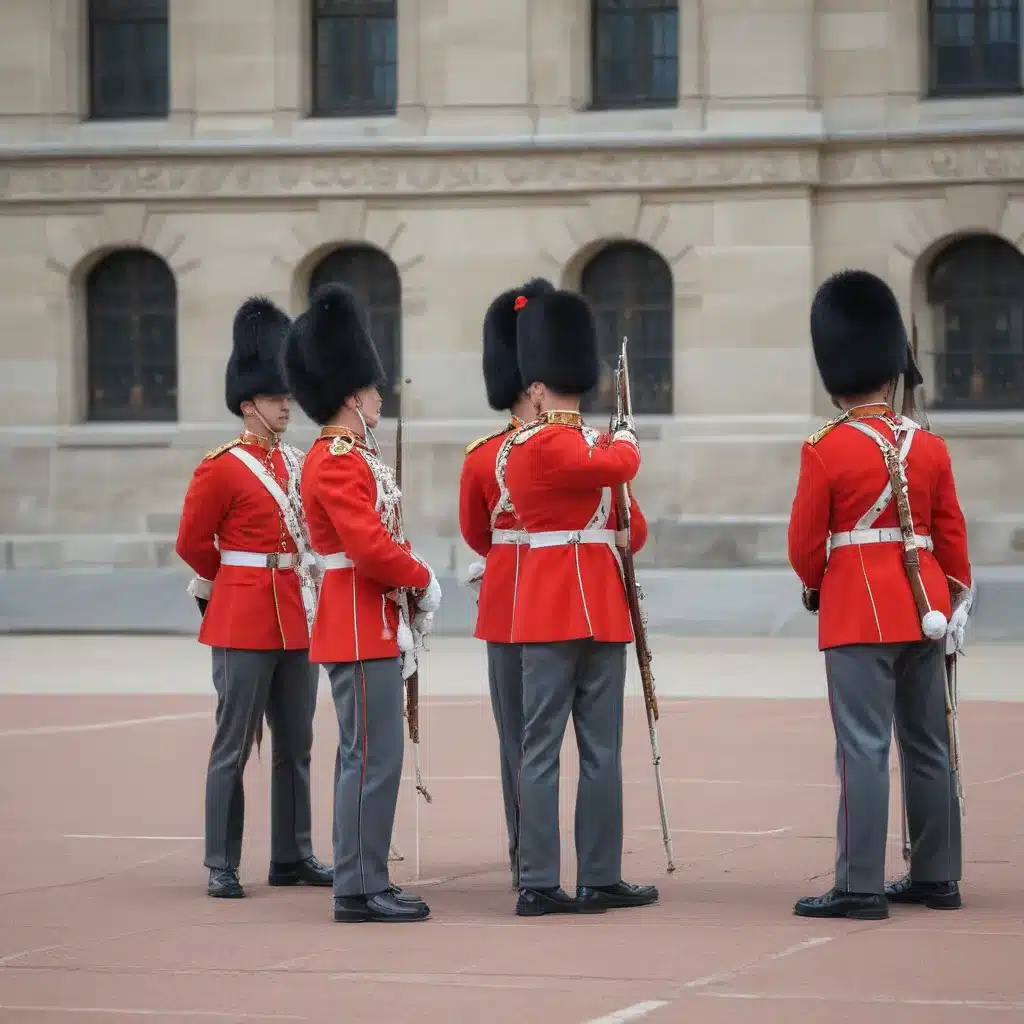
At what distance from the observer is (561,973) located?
7.23m

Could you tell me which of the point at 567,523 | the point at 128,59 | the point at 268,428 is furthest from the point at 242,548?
the point at 128,59

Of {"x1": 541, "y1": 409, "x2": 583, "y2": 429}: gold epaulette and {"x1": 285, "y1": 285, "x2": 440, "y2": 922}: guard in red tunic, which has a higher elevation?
{"x1": 541, "y1": 409, "x2": 583, "y2": 429}: gold epaulette

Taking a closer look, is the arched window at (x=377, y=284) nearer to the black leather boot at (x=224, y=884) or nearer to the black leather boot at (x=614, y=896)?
the black leather boot at (x=224, y=884)

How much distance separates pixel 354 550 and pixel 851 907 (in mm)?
1954

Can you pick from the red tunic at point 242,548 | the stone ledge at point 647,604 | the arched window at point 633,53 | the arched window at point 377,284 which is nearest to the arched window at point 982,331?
the stone ledge at point 647,604

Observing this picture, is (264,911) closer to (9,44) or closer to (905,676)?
(905,676)

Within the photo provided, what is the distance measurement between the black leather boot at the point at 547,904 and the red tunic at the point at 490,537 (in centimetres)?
107

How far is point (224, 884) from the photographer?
29.3 ft

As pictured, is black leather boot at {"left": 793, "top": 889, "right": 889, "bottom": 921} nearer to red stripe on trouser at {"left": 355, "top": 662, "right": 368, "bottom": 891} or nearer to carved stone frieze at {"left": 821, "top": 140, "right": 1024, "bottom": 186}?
red stripe on trouser at {"left": 355, "top": 662, "right": 368, "bottom": 891}

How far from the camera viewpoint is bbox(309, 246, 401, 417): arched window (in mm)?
26562

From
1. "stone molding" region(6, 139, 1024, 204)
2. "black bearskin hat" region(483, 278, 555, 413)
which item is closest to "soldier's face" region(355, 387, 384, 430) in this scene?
"black bearskin hat" region(483, 278, 555, 413)

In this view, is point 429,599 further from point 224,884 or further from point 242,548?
point 224,884

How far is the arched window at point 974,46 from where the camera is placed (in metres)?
25.4

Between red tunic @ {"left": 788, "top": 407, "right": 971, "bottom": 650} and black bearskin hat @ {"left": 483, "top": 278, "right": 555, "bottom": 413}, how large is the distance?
1.85 meters
